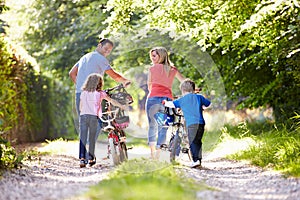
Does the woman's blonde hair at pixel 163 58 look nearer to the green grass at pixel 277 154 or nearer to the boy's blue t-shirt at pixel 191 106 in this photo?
the boy's blue t-shirt at pixel 191 106

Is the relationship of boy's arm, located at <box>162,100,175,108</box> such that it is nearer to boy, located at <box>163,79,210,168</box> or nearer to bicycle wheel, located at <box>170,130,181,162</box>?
boy, located at <box>163,79,210,168</box>

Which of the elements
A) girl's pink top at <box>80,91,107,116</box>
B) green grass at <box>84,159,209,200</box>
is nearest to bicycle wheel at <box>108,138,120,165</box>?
girl's pink top at <box>80,91,107,116</box>

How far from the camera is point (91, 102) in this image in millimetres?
7977

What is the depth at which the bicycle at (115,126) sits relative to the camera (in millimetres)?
7965

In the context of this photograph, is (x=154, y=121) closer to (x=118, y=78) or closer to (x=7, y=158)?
(x=118, y=78)

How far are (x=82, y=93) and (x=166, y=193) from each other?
9.72 ft

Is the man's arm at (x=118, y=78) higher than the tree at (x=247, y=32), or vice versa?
the tree at (x=247, y=32)

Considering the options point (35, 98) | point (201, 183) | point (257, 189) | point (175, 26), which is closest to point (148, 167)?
point (201, 183)

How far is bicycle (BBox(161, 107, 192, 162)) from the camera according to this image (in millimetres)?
8250

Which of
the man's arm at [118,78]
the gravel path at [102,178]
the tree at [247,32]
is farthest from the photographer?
the tree at [247,32]

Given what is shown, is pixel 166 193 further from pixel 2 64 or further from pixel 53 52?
pixel 53 52

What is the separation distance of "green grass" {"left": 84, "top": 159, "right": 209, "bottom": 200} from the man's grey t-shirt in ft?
4.41

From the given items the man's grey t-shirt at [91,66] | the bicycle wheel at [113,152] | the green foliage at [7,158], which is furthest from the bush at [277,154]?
the green foliage at [7,158]

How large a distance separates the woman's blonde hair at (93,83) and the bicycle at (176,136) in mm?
1006
